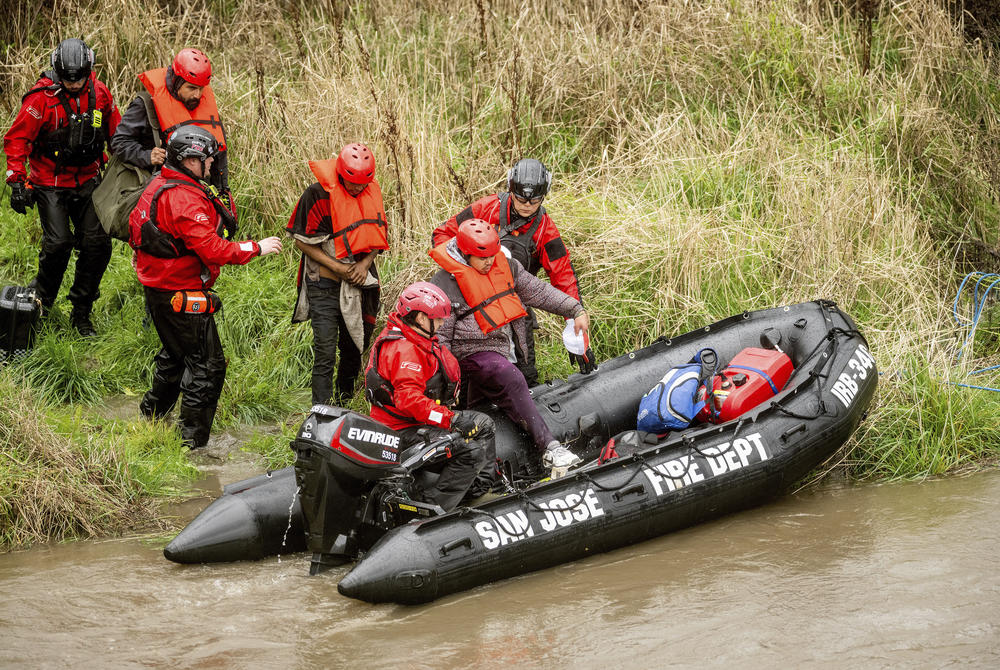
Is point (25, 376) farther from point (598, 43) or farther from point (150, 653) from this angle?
point (598, 43)

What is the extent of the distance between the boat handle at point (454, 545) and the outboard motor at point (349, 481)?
26 centimetres

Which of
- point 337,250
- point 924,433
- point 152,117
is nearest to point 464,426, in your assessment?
point 337,250

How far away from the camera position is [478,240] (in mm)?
5789

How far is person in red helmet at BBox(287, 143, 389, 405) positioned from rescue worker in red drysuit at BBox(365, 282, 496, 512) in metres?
1.38

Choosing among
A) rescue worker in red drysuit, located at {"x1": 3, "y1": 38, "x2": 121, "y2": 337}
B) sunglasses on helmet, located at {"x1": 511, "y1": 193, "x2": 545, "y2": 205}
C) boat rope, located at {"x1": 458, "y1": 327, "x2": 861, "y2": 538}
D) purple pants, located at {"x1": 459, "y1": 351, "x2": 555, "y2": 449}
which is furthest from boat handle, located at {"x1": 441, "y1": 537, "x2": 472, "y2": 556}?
rescue worker in red drysuit, located at {"x1": 3, "y1": 38, "x2": 121, "y2": 337}

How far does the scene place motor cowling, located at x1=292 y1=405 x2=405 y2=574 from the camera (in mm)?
5070

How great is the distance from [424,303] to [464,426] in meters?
0.66

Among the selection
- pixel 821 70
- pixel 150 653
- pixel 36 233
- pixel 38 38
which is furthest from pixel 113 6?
pixel 150 653

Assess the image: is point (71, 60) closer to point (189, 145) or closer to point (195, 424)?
point (189, 145)

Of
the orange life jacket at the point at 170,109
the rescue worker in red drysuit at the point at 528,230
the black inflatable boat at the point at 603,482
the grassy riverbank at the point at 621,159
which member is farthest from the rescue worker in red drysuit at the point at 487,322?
the orange life jacket at the point at 170,109

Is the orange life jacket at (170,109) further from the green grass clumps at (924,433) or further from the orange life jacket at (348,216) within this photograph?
the green grass clumps at (924,433)

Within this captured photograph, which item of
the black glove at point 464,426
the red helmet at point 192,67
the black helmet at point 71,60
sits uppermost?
the black helmet at point 71,60

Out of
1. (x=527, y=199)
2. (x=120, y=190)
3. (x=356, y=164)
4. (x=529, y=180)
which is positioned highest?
(x=120, y=190)

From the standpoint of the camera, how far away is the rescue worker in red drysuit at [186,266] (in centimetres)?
611
